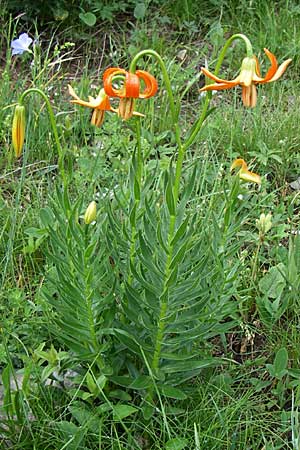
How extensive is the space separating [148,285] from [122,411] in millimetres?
321

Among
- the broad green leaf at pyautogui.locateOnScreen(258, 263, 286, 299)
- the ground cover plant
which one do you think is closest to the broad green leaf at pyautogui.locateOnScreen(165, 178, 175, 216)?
the ground cover plant

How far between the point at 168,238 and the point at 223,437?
0.52 m

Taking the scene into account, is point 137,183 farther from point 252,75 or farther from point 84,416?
point 84,416

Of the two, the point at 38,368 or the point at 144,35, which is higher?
the point at 144,35

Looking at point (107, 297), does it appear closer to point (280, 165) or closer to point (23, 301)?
point (23, 301)

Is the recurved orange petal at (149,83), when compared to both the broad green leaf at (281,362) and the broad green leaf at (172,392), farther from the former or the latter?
the broad green leaf at (281,362)

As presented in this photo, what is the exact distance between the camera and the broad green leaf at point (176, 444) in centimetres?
153

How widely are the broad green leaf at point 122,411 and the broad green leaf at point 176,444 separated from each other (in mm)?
98

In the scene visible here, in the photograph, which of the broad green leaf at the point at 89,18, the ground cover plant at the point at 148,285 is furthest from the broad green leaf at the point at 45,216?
the broad green leaf at the point at 89,18

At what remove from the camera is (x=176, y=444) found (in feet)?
5.03

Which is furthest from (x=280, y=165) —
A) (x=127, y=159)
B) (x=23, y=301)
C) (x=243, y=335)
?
(x=23, y=301)

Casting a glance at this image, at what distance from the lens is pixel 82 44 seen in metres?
3.05

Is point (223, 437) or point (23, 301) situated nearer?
point (223, 437)

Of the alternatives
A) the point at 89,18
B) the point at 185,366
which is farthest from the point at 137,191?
the point at 89,18
